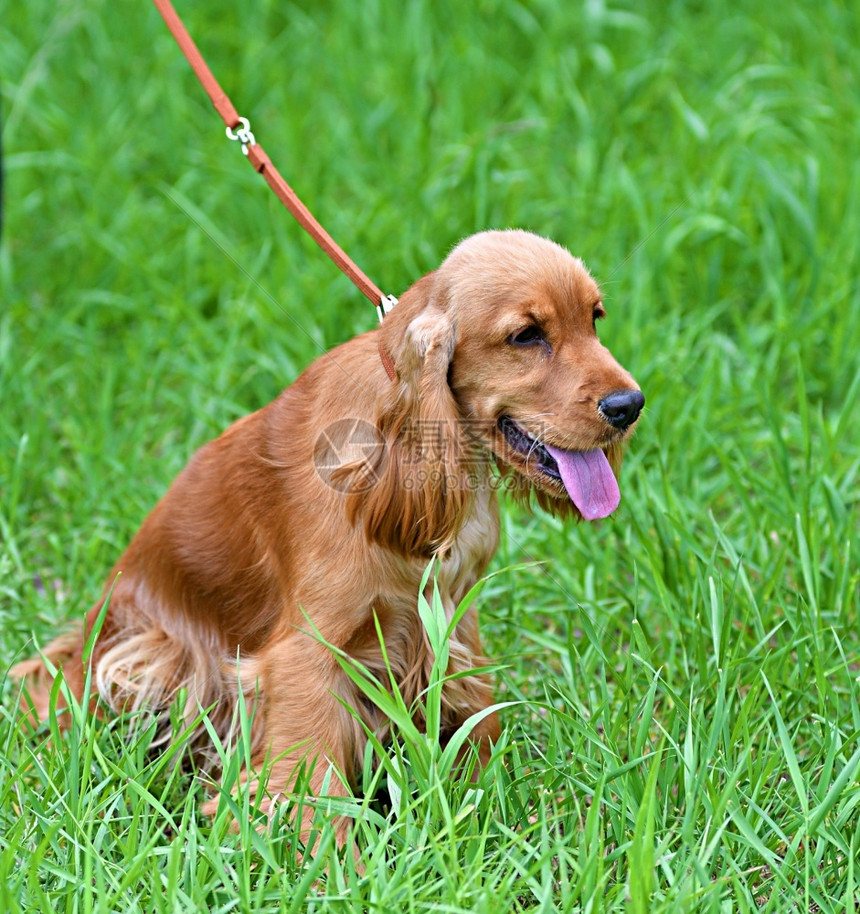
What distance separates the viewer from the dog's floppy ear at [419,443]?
222cm

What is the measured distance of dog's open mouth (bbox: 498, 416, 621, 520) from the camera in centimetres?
229

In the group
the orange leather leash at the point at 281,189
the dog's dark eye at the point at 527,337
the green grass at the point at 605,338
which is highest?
the orange leather leash at the point at 281,189

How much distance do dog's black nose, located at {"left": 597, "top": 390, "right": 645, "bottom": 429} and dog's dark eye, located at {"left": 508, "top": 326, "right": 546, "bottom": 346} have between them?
0.57 feet

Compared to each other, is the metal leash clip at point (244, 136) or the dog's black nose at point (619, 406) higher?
the metal leash clip at point (244, 136)

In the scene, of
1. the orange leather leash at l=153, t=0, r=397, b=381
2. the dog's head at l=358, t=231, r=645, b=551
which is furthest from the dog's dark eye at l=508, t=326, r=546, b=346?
the orange leather leash at l=153, t=0, r=397, b=381

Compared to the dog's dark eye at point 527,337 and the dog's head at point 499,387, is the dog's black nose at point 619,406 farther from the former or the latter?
the dog's dark eye at point 527,337

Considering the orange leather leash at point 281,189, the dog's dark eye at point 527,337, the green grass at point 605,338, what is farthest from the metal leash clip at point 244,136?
the green grass at point 605,338

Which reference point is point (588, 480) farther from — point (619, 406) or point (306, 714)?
point (306, 714)

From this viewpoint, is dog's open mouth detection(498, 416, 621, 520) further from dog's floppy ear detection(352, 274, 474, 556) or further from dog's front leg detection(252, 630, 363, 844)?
dog's front leg detection(252, 630, 363, 844)

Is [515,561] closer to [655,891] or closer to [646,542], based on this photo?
[646,542]

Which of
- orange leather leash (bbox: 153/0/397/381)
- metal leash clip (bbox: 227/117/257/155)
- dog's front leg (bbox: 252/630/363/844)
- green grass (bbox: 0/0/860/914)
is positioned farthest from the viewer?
metal leash clip (bbox: 227/117/257/155)

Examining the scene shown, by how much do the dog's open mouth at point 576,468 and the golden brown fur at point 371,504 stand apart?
0.07 feet

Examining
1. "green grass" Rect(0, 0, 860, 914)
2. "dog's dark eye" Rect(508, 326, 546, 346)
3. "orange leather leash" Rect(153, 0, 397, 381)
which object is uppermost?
"orange leather leash" Rect(153, 0, 397, 381)

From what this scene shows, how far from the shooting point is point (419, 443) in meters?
2.26
